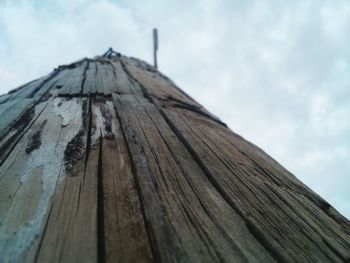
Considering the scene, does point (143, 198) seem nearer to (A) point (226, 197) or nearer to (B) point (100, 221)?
(B) point (100, 221)

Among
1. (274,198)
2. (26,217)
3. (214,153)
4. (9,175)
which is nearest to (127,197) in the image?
(26,217)

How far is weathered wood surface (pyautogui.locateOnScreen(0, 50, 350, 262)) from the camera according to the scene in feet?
3.02

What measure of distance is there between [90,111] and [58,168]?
0.74 m

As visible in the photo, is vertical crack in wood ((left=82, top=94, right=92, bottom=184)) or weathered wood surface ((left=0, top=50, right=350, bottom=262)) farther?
vertical crack in wood ((left=82, top=94, right=92, bottom=184))

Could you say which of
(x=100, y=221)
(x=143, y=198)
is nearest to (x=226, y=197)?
(x=143, y=198)

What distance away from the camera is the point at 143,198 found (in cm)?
114

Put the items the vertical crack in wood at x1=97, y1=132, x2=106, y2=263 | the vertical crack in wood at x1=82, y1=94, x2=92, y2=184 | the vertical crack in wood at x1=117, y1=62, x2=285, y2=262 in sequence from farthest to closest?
the vertical crack in wood at x1=82, y1=94, x2=92, y2=184, the vertical crack in wood at x1=117, y1=62, x2=285, y2=262, the vertical crack in wood at x1=97, y1=132, x2=106, y2=263

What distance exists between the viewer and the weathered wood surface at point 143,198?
3.02ft

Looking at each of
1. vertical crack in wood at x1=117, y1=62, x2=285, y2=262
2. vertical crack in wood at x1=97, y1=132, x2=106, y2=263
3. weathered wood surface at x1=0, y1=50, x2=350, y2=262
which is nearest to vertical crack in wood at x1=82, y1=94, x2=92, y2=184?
weathered wood surface at x1=0, y1=50, x2=350, y2=262

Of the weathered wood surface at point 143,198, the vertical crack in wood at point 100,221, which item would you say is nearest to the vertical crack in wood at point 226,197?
the weathered wood surface at point 143,198

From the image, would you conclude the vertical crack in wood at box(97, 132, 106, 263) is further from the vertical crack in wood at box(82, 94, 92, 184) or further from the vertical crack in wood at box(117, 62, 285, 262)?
the vertical crack in wood at box(117, 62, 285, 262)

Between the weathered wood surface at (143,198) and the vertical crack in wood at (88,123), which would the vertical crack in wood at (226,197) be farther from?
the vertical crack in wood at (88,123)

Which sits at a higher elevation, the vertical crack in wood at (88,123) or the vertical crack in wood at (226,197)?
the vertical crack in wood at (88,123)

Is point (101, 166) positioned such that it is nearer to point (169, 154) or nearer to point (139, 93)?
point (169, 154)
